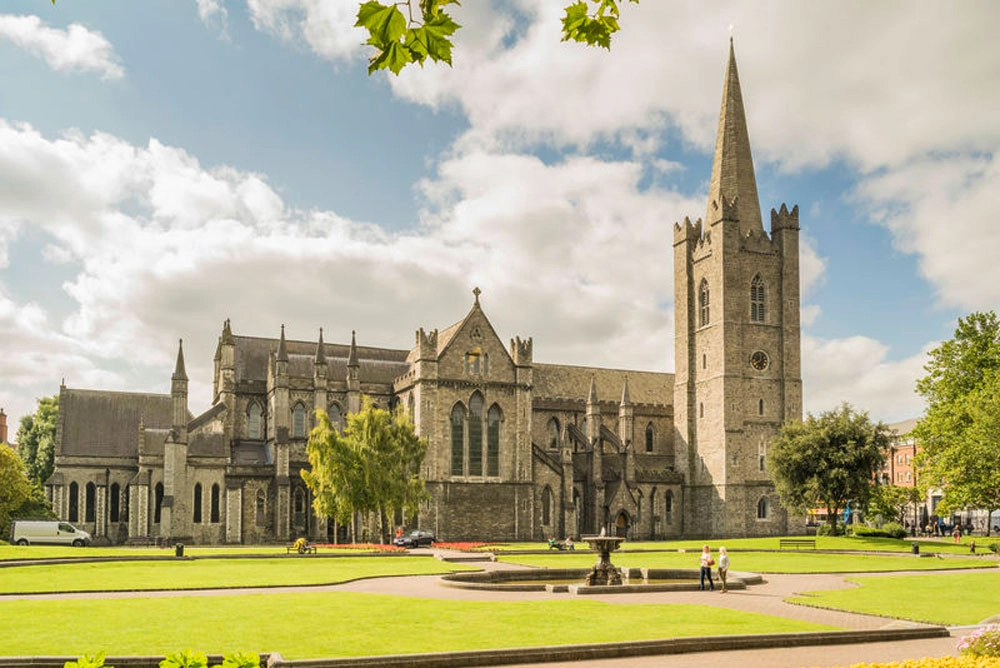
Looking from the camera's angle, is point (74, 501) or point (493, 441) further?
point (493, 441)

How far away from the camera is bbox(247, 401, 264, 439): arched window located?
74.9 m

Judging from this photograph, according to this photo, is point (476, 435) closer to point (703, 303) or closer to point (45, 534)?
point (703, 303)

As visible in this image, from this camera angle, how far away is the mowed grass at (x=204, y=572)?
30.5m

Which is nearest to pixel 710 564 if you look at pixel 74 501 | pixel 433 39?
pixel 433 39

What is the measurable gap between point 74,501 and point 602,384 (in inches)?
1722

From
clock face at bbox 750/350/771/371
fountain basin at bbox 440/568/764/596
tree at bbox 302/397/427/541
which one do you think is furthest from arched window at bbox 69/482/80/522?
clock face at bbox 750/350/771/371

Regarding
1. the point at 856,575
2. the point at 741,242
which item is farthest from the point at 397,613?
the point at 741,242

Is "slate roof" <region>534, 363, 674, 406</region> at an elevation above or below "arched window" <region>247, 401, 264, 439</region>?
above

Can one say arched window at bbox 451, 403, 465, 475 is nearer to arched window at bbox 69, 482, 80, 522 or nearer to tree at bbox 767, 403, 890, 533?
tree at bbox 767, 403, 890, 533

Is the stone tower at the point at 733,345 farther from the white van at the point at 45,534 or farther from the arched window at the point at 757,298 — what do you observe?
the white van at the point at 45,534

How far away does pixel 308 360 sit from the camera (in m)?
78.1

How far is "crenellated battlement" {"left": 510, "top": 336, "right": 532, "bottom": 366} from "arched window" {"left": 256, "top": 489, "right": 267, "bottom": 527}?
66.9 feet

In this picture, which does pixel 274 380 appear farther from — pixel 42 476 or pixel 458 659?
pixel 458 659

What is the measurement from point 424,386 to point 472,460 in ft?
21.0
